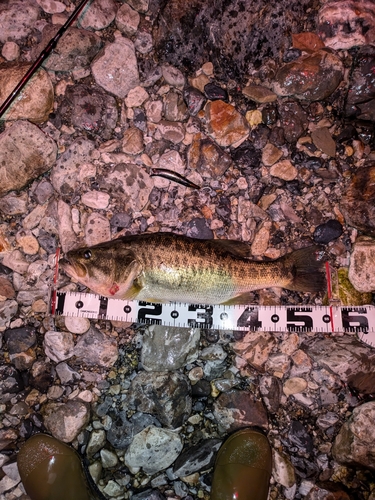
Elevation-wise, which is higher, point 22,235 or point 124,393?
point 22,235

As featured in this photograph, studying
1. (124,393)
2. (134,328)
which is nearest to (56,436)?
(124,393)

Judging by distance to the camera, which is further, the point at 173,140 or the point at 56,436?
the point at 173,140

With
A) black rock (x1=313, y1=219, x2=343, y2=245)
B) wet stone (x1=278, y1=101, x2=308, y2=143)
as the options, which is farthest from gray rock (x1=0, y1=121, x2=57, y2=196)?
black rock (x1=313, y1=219, x2=343, y2=245)

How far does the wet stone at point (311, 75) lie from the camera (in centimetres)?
392

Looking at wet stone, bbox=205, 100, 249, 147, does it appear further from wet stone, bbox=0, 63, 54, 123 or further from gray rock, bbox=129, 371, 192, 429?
gray rock, bbox=129, 371, 192, 429

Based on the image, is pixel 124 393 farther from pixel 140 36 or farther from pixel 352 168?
pixel 140 36

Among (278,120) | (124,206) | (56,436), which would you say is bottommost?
(56,436)

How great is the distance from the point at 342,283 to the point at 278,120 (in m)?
2.12

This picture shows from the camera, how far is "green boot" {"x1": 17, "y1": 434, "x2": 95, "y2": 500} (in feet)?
11.7

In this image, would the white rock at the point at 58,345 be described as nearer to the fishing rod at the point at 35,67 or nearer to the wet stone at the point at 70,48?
the fishing rod at the point at 35,67

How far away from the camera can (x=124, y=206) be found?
12.8 ft

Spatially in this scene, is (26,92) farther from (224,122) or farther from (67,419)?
(67,419)

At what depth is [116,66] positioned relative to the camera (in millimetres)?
3887

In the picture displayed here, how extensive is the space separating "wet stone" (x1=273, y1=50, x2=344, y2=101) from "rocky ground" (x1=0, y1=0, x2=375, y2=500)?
0.02 meters
